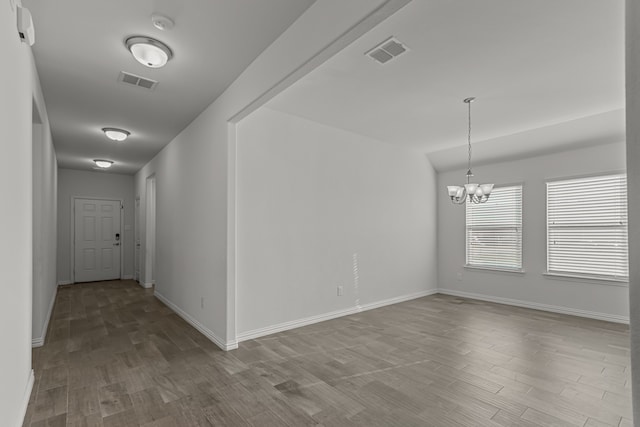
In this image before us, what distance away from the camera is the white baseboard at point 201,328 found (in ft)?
11.6

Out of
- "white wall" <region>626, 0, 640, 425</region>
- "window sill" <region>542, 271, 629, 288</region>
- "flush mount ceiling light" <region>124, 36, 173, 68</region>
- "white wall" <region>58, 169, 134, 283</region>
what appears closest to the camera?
"white wall" <region>626, 0, 640, 425</region>

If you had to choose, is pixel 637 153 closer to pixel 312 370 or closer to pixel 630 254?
pixel 630 254

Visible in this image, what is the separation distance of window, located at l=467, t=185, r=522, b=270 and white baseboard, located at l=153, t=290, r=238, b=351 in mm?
4707

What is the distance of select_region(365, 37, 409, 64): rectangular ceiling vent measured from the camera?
269 centimetres

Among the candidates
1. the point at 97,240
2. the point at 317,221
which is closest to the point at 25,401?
the point at 317,221

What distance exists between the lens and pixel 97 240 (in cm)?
819

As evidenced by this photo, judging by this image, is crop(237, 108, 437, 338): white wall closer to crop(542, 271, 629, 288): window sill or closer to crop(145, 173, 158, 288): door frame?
crop(542, 271, 629, 288): window sill

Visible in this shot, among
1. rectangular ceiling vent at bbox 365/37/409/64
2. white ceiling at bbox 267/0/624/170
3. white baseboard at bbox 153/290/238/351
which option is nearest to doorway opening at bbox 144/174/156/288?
white baseboard at bbox 153/290/238/351

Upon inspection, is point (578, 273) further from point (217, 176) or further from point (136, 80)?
point (136, 80)

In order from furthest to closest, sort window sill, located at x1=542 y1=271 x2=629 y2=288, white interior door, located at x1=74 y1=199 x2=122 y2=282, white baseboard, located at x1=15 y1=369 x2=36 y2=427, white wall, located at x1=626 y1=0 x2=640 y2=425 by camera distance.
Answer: white interior door, located at x1=74 y1=199 x2=122 y2=282, window sill, located at x1=542 y1=271 x2=629 y2=288, white baseboard, located at x1=15 y1=369 x2=36 y2=427, white wall, located at x1=626 y1=0 x2=640 y2=425

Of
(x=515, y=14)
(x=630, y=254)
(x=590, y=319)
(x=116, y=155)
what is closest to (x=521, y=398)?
(x=630, y=254)

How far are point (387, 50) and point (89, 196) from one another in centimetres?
821

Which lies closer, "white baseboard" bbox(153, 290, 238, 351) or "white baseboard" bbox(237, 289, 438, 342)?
"white baseboard" bbox(153, 290, 238, 351)

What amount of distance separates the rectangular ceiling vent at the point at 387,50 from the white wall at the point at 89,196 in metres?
7.92
